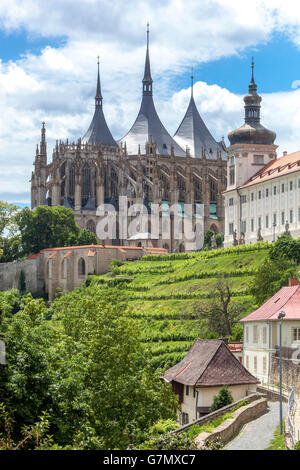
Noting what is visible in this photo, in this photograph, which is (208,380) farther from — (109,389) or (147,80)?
(147,80)

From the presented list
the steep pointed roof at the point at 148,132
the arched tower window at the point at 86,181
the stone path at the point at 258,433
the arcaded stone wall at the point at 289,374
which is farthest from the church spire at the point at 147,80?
the stone path at the point at 258,433

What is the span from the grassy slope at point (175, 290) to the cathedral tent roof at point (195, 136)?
156 ft

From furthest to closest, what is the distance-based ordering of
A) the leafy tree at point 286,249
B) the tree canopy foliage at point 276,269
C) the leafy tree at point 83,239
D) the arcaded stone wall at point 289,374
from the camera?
the leafy tree at point 83,239 < the leafy tree at point 286,249 < the tree canopy foliage at point 276,269 < the arcaded stone wall at point 289,374

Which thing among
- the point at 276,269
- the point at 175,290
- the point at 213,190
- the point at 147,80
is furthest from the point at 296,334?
the point at 147,80

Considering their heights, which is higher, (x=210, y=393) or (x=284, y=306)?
(x=284, y=306)

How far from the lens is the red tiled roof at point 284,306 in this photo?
4122 cm

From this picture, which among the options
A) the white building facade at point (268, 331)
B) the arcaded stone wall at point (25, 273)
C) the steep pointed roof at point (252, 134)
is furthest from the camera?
the arcaded stone wall at point (25, 273)

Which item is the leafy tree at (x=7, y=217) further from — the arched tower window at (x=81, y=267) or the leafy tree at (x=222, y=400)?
the leafy tree at (x=222, y=400)

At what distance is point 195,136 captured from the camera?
135 metres

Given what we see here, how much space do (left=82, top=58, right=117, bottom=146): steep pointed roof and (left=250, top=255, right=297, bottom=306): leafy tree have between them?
63.0 meters

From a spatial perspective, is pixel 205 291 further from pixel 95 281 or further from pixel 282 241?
pixel 95 281

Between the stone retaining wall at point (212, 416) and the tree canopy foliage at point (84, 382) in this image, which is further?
the stone retaining wall at point (212, 416)

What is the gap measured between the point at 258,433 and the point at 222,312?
31.1 metres

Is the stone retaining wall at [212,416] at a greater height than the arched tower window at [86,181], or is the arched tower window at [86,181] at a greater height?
the arched tower window at [86,181]
